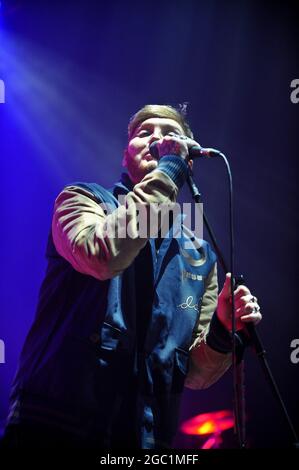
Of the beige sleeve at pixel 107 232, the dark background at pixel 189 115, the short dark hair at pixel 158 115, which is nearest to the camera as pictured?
the beige sleeve at pixel 107 232

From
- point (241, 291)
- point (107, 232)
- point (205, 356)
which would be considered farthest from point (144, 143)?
point (205, 356)

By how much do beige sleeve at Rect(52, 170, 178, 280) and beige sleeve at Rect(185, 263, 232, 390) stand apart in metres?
0.68

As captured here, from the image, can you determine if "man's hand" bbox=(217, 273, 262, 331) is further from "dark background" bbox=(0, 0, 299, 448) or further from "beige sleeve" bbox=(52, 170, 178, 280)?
"dark background" bbox=(0, 0, 299, 448)

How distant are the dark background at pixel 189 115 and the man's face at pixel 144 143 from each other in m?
1.12

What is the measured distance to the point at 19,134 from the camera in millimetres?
3201

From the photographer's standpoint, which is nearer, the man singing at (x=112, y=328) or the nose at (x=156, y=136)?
the man singing at (x=112, y=328)

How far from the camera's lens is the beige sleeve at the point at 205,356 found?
185cm

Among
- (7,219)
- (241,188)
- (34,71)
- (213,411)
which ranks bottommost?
(213,411)

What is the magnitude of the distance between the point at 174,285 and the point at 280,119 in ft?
6.12

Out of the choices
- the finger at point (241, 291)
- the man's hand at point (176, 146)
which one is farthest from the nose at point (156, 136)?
the finger at point (241, 291)

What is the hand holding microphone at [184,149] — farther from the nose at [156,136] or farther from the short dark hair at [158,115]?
the short dark hair at [158,115]
